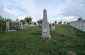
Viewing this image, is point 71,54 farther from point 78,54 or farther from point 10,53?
point 10,53

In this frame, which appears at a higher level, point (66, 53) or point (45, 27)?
point (45, 27)

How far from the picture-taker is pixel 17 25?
36438mm

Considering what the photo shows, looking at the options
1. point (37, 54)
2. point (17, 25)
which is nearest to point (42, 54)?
point (37, 54)

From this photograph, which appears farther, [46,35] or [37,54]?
[46,35]

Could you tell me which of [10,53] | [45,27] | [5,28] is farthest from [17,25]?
[10,53]

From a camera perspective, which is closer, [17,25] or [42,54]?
[42,54]

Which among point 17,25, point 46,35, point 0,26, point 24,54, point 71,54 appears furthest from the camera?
point 17,25

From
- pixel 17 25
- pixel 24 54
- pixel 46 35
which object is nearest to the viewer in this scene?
pixel 24 54

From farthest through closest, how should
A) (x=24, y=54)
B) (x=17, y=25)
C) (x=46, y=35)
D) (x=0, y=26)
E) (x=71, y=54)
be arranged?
(x=17, y=25)
(x=0, y=26)
(x=46, y=35)
(x=24, y=54)
(x=71, y=54)

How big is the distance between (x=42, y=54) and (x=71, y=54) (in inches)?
60.6

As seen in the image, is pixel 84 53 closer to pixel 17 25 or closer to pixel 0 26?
pixel 0 26

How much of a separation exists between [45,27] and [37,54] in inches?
290

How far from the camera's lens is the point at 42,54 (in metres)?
7.77

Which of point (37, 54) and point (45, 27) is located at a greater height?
point (45, 27)
